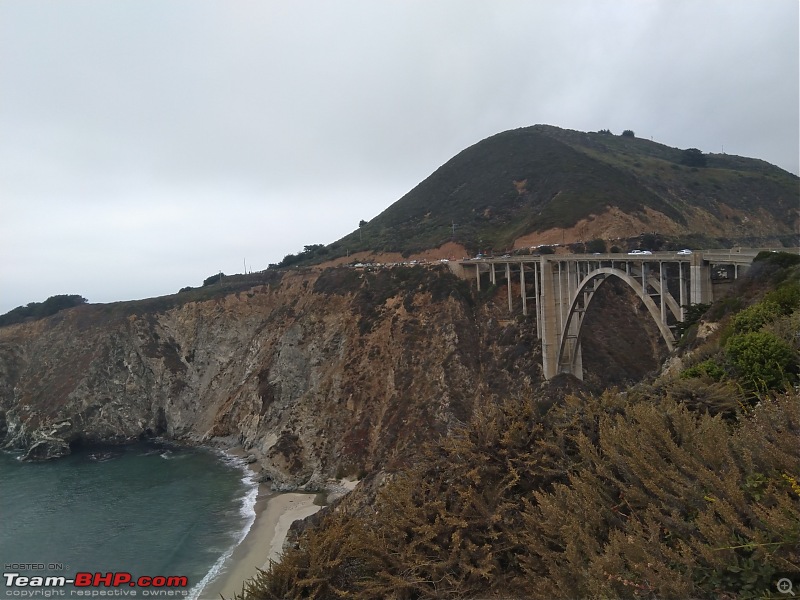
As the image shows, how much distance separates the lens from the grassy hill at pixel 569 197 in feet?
220

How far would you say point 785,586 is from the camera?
5.46 m

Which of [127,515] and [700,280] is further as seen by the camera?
[127,515]

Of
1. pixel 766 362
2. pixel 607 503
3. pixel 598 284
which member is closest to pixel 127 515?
pixel 598 284

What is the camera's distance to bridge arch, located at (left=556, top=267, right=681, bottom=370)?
71.6 feet

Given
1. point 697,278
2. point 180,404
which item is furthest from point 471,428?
point 180,404

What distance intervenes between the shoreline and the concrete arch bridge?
69.4 feet

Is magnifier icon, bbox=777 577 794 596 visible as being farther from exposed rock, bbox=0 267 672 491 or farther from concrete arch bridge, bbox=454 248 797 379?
exposed rock, bbox=0 267 672 491

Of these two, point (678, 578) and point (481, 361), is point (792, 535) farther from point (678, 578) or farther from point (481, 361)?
point (481, 361)

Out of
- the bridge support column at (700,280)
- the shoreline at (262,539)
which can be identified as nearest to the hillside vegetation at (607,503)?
the bridge support column at (700,280)

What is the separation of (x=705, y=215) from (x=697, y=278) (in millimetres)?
62568

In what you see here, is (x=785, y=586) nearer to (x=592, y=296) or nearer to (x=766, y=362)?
(x=766, y=362)

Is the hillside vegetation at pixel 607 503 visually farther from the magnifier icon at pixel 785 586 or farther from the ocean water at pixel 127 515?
the ocean water at pixel 127 515

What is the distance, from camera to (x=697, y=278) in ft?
67.3

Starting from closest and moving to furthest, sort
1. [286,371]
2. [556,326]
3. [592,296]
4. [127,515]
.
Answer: [592,296] < [127,515] < [556,326] < [286,371]
